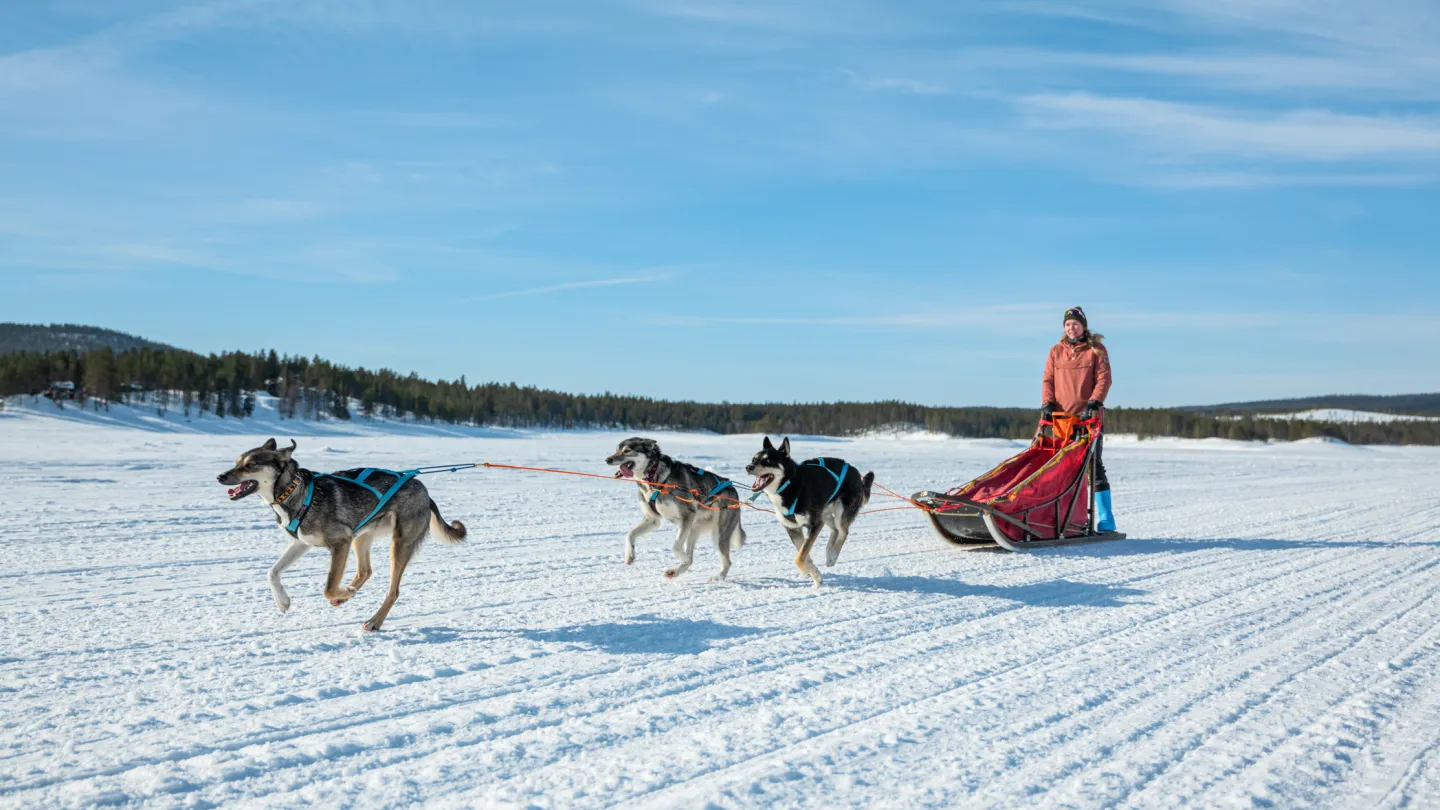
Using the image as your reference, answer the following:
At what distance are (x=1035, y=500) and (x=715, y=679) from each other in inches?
208

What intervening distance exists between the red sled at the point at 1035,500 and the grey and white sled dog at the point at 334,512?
461cm

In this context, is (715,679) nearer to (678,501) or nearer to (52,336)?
(678,501)

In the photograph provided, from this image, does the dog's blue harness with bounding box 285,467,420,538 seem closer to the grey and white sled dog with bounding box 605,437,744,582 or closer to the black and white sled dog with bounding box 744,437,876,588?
the grey and white sled dog with bounding box 605,437,744,582

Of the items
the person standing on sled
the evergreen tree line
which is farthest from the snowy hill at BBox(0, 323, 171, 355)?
the person standing on sled

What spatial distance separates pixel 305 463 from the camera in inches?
648

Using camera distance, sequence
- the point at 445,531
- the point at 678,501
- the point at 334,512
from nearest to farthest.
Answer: the point at 334,512, the point at 445,531, the point at 678,501

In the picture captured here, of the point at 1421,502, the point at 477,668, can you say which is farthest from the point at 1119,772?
the point at 1421,502

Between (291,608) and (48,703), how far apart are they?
1.71 m

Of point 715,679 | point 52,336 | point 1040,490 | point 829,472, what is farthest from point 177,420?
point 52,336

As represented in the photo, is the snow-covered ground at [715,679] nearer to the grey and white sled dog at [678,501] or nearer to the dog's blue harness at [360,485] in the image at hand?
the grey and white sled dog at [678,501]

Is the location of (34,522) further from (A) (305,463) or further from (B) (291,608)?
(A) (305,463)

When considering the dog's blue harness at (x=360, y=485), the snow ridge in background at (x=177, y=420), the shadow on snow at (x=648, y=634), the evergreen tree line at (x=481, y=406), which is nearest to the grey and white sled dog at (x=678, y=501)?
the shadow on snow at (x=648, y=634)

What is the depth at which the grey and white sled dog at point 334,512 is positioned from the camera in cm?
495

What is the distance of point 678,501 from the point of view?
666 centimetres
